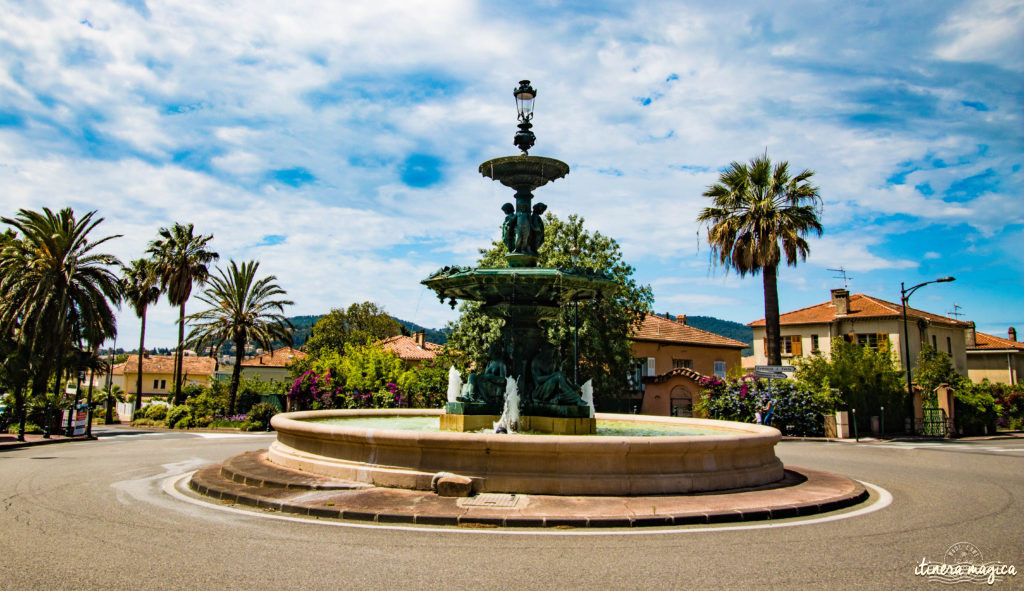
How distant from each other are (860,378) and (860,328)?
20.1 m

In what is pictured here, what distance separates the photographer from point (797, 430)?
24938 mm

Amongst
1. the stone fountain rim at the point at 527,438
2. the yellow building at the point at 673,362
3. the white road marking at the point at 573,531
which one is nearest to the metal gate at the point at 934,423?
the yellow building at the point at 673,362

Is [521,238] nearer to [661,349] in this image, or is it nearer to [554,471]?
[554,471]

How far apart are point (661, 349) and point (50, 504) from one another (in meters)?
38.4

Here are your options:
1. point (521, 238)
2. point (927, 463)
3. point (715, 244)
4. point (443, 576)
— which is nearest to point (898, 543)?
point (443, 576)

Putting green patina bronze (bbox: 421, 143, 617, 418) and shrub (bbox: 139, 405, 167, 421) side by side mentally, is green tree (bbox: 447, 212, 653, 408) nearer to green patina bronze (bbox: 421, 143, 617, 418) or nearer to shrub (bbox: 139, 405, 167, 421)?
green patina bronze (bbox: 421, 143, 617, 418)

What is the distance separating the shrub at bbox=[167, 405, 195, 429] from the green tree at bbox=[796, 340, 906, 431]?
30.1 metres

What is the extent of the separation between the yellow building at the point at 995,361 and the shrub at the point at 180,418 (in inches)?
2507

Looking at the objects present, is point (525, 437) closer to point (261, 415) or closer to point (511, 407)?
point (511, 407)

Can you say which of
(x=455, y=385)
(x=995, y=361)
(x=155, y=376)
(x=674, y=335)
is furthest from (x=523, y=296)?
(x=155, y=376)

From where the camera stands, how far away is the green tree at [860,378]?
86.2ft

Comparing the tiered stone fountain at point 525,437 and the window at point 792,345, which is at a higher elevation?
the window at point 792,345

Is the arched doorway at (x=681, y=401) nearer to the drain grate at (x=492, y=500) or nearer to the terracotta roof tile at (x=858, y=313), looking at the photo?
the terracotta roof tile at (x=858, y=313)

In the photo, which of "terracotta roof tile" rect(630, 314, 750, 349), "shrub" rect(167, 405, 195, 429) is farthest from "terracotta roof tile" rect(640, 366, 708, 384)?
"shrub" rect(167, 405, 195, 429)
